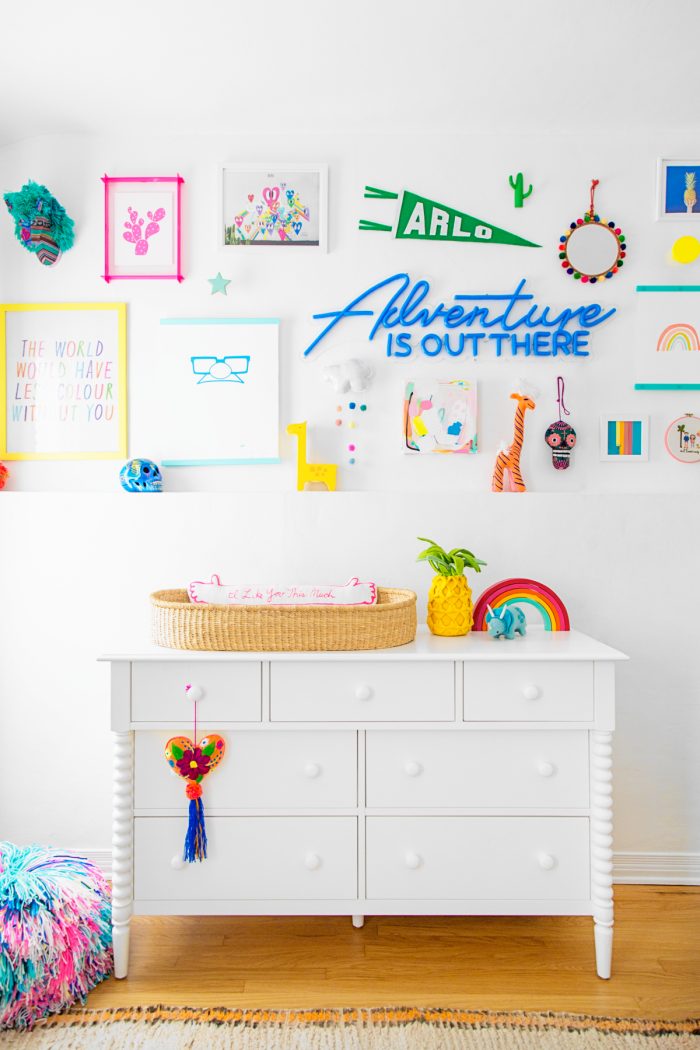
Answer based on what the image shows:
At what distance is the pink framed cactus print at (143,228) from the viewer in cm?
245

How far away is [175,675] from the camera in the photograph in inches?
72.9

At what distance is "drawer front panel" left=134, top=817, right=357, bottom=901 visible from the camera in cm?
185

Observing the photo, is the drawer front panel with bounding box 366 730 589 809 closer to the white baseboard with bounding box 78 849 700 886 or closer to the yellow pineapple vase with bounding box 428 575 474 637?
the yellow pineapple vase with bounding box 428 575 474 637

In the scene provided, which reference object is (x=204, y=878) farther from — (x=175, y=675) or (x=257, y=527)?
(x=257, y=527)

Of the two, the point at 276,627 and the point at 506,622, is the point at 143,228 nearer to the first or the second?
the point at 276,627

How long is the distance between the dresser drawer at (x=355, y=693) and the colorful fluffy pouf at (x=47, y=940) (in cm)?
71

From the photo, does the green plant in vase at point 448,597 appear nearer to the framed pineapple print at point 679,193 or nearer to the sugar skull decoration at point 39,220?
the framed pineapple print at point 679,193

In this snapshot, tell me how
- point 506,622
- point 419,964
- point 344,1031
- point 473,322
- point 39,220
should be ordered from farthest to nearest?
point 473,322, point 39,220, point 506,622, point 419,964, point 344,1031

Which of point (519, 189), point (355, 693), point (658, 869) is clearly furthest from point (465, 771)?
point (519, 189)

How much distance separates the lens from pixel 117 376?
2.48 meters

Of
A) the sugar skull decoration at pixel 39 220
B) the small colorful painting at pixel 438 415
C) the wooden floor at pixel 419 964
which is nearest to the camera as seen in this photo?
the wooden floor at pixel 419 964

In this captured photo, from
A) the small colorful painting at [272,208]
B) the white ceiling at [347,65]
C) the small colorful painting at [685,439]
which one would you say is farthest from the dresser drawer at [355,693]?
the white ceiling at [347,65]

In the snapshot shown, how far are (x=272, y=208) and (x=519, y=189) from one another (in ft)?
2.73

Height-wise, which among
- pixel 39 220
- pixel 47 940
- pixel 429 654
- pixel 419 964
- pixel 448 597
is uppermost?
pixel 39 220
